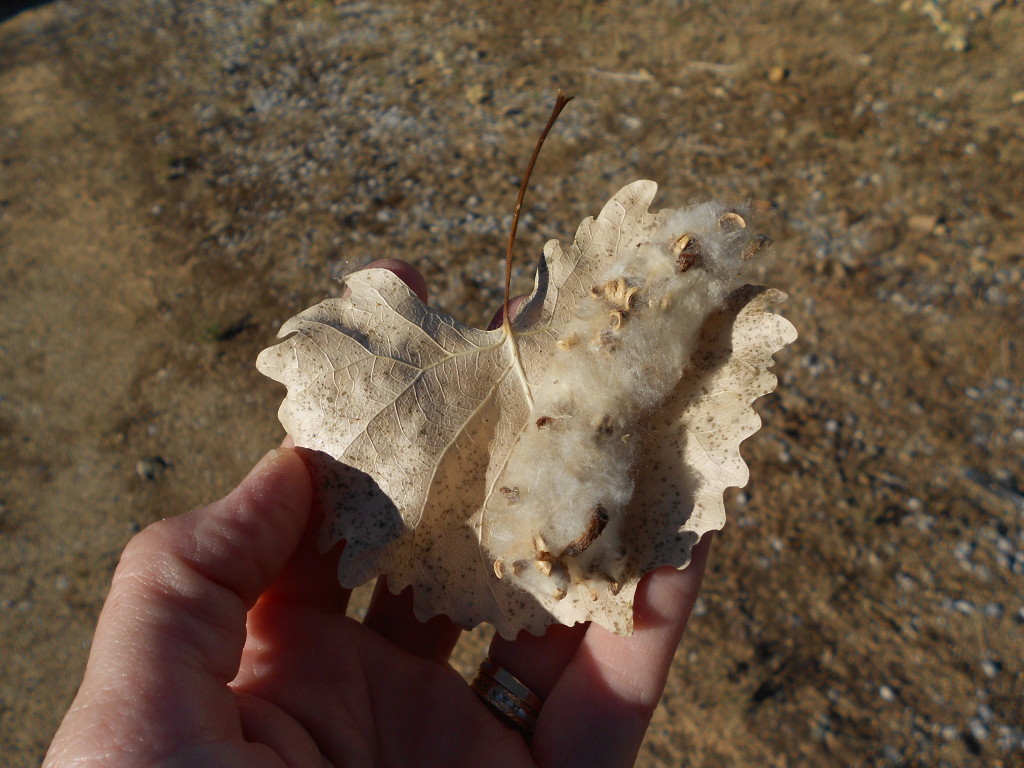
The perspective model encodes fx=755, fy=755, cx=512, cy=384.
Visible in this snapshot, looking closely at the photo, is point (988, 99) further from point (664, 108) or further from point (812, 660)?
point (812, 660)

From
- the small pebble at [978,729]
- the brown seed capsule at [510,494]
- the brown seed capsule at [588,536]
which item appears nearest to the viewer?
the brown seed capsule at [588,536]

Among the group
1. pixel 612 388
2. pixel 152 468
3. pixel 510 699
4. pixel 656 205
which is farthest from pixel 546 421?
pixel 152 468

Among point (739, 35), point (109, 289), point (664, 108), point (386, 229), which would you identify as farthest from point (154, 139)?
point (739, 35)

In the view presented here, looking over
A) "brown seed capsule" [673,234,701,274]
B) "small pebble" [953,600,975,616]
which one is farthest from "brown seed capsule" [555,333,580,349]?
"small pebble" [953,600,975,616]

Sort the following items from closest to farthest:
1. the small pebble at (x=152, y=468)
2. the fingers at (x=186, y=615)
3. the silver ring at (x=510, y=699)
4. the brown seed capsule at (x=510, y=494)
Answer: the fingers at (x=186, y=615) < the brown seed capsule at (x=510, y=494) < the silver ring at (x=510, y=699) < the small pebble at (x=152, y=468)

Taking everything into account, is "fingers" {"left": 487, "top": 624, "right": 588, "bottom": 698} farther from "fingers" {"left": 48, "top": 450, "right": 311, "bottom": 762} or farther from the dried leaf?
"fingers" {"left": 48, "top": 450, "right": 311, "bottom": 762}

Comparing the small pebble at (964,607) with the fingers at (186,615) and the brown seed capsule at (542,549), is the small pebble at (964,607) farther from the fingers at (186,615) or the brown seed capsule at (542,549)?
the fingers at (186,615)

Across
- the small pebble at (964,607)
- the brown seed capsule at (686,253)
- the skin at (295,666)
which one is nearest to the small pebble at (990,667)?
the small pebble at (964,607)
